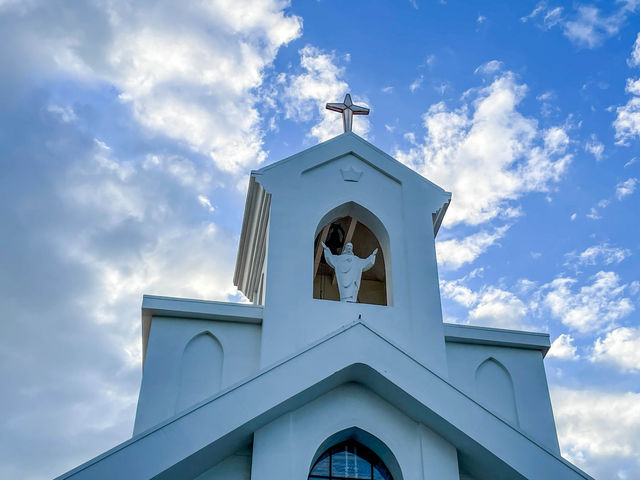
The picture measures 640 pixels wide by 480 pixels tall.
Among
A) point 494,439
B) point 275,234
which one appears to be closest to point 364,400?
point 494,439

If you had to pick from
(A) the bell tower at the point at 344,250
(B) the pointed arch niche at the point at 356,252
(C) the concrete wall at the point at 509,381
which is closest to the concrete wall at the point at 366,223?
(A) the bell tower at the point at 344,250

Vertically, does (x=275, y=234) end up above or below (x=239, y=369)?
above

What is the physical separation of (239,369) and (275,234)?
9.39 ft

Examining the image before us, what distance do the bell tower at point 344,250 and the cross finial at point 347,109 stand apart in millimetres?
31

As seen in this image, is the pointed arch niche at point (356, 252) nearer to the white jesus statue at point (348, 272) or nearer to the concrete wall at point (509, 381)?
the white jesus statue at point (348, 272)

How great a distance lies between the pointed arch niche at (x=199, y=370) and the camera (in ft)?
44.7

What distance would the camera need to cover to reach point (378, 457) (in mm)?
12578

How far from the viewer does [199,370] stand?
13914 mm

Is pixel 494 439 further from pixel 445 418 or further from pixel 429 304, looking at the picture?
pixel 429 304

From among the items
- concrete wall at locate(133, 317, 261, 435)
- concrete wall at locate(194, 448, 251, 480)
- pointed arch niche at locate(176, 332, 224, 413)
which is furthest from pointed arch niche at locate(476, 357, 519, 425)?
pointed arch niche at locate(176, 332, 224, 413)

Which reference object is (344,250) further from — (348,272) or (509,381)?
(509,381)

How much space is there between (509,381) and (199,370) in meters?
5.83

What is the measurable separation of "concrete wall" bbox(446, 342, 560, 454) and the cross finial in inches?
247

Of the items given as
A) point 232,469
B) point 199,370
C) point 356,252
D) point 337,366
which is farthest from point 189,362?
point 356,252
